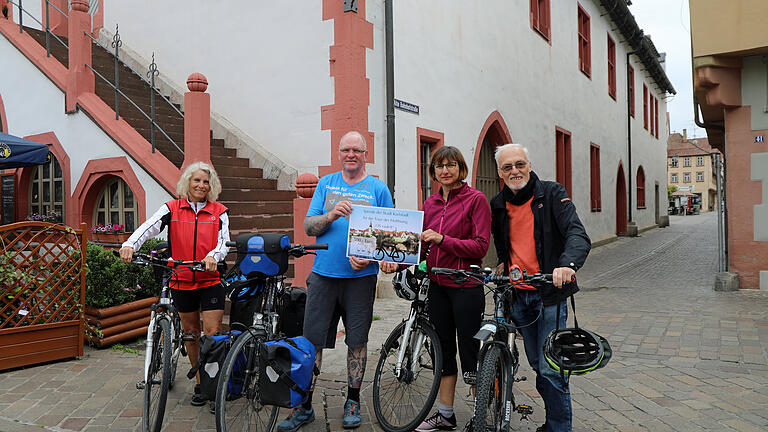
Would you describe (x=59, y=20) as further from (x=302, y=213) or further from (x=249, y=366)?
(x=249, y=366)

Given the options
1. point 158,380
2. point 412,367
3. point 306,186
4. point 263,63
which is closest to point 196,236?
point 158,380

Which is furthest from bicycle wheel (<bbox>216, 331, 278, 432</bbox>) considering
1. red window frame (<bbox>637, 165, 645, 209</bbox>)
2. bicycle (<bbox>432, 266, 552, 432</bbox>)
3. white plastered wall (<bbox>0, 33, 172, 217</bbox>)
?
red window frame (<bbox>637, 165, 645, 209</bbox>)

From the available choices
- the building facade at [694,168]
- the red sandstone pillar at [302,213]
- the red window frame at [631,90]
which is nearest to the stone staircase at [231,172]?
the red sandstone pillar at [302,213]

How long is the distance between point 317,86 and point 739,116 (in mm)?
6540

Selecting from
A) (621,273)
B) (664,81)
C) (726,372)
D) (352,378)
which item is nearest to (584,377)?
(726,372)

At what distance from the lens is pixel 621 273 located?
469 inches

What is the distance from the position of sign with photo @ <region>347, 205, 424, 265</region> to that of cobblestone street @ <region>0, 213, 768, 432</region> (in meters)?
1.07

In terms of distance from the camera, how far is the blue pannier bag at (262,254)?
348 cm

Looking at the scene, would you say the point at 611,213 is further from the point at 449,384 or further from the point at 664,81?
the point at 449,384

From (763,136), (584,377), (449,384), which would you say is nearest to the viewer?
(449,384)

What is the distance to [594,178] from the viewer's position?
1931cm

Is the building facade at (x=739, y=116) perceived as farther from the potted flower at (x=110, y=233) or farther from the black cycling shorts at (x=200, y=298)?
the potted flower at (x=110, y=233)

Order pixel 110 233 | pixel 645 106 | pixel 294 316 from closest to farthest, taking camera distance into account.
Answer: pixel 294 316
pixel 110 233
pixel 645 106

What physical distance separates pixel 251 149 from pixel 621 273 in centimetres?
783
